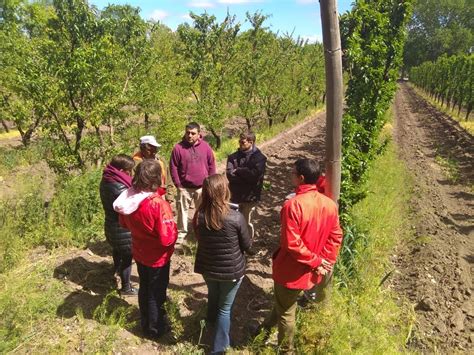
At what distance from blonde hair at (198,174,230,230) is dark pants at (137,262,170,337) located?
77cm

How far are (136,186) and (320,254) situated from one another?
163 centimetres

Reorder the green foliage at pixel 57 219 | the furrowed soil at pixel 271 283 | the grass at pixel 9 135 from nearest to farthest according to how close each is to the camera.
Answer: the furrowed soil at pixel 271 283 → the green foliage at pixel 57 219 → the grass at pixel 9 135

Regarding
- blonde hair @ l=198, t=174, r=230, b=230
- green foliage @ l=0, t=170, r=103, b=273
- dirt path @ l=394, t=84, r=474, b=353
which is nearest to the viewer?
blonde hair @ l=198, t=174, r=230, b=230

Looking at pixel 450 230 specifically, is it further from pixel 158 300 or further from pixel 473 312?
pixel 158 300

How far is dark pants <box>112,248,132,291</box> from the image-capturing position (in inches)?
150

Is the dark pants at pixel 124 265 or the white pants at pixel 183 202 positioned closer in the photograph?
the dark pants at pixel 124 265

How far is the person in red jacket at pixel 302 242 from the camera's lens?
283 cm

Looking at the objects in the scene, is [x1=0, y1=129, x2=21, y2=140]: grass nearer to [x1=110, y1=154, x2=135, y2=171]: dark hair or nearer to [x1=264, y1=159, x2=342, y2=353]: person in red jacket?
[x1=110, y1=154, x2=135, y2=171]: dark hair

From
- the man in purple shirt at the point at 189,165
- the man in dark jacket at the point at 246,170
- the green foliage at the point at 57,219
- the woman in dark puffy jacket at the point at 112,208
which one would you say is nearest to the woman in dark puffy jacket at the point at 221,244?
the woman in dark puffy jacket at the point at 112,208

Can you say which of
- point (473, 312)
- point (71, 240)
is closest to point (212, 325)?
point (71, 240)

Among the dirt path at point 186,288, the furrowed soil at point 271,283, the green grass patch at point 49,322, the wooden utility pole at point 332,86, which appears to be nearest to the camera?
the wooden utility pole at point 332,86

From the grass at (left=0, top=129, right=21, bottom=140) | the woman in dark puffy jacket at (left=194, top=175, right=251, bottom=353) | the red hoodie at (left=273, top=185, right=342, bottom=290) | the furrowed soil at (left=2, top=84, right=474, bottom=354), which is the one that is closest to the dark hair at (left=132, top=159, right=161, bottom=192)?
the woman in dark puffy jacket at (left=194, top=175, right=251, bottom=353)

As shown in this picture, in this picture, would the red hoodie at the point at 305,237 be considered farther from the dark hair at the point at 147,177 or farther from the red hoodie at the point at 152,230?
the dark hair at the point at 147,177

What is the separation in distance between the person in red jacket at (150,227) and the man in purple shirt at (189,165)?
161cm
